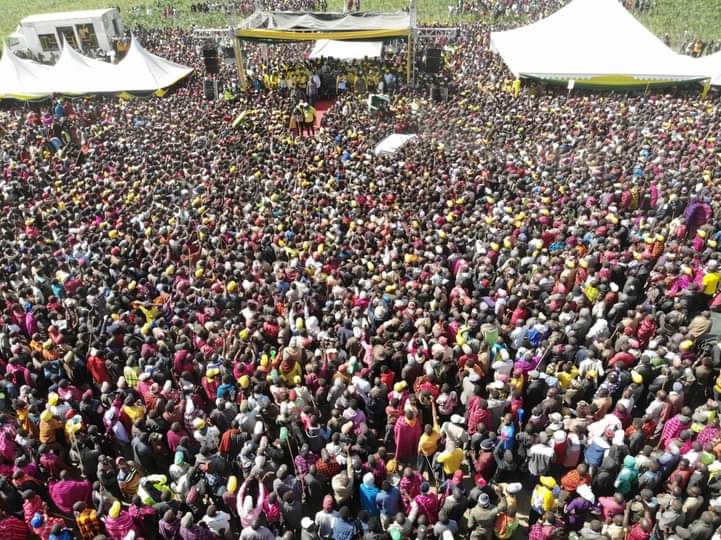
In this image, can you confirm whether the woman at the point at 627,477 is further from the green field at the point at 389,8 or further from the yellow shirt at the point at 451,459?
the green field at the point at 389,8

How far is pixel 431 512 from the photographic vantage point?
5.30 m

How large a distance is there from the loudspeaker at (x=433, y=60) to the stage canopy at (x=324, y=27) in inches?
47.2

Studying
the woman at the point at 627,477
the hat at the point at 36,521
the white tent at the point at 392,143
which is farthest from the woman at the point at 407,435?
the white tent at the point at 392,143

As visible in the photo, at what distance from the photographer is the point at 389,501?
17.5 ft

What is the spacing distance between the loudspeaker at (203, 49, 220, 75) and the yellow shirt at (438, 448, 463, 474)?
20422 millimetres

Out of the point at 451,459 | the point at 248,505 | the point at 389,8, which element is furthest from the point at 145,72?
the point at 389,8

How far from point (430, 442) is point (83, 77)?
20.6 meters

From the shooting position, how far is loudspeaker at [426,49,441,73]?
21.1m

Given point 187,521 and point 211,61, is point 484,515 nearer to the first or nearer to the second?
point 187,521

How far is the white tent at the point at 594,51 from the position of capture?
1842cm

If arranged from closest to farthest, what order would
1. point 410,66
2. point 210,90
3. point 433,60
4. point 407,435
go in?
point 407,435 → point 210,90 → point 433,60 → point 410,66

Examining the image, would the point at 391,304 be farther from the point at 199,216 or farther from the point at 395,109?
the point at 395,109

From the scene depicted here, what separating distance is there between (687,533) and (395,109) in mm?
15848

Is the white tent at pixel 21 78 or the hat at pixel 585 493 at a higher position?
the white tent at pixel 21 78
